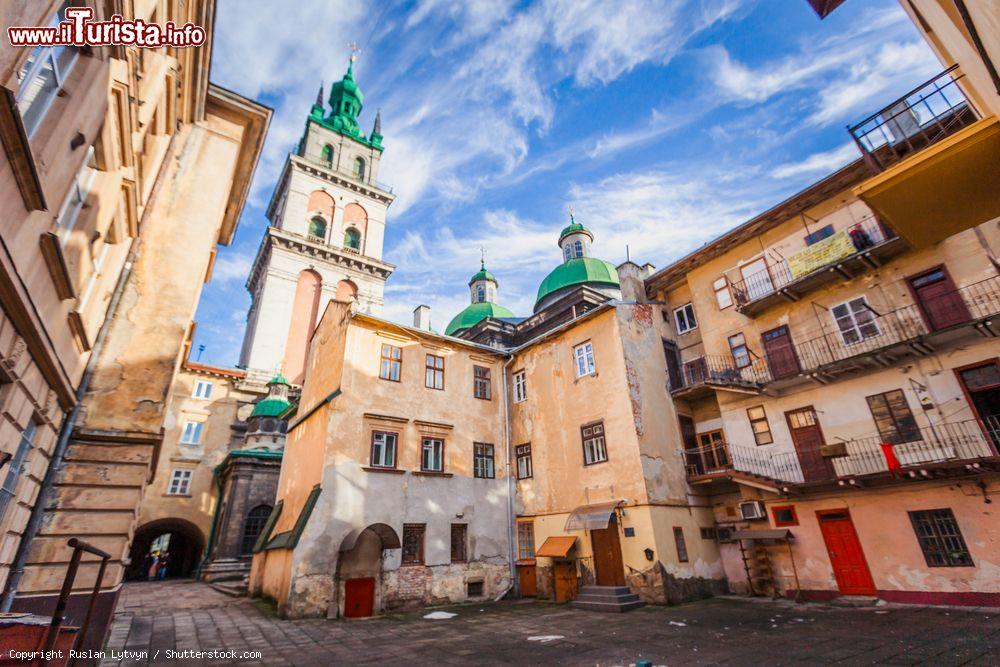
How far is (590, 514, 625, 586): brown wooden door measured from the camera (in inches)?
611

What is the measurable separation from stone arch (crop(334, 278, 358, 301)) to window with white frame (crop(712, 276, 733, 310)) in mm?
31430

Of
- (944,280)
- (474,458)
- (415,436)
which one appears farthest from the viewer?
(474,458)

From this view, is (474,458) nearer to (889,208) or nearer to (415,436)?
(415,436)

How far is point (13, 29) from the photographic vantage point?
152 inches

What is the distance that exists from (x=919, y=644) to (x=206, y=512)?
3483cm

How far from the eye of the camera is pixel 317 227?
42969mm

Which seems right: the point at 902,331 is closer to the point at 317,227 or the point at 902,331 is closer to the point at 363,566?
the point at 363,566

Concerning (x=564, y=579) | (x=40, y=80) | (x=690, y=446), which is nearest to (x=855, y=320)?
(x=690, y=446)

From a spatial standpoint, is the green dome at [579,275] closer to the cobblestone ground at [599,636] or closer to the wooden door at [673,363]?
the wooden door at [673,363]

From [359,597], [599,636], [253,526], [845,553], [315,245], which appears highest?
[315,245]

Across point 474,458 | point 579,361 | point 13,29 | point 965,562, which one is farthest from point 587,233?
point 13,29

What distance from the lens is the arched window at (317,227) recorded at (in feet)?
139

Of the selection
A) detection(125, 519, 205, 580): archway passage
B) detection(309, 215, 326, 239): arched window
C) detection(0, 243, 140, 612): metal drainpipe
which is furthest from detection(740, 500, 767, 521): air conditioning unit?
detection(309, 215, 326, 239): arched window

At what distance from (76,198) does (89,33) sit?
227 centimetres
